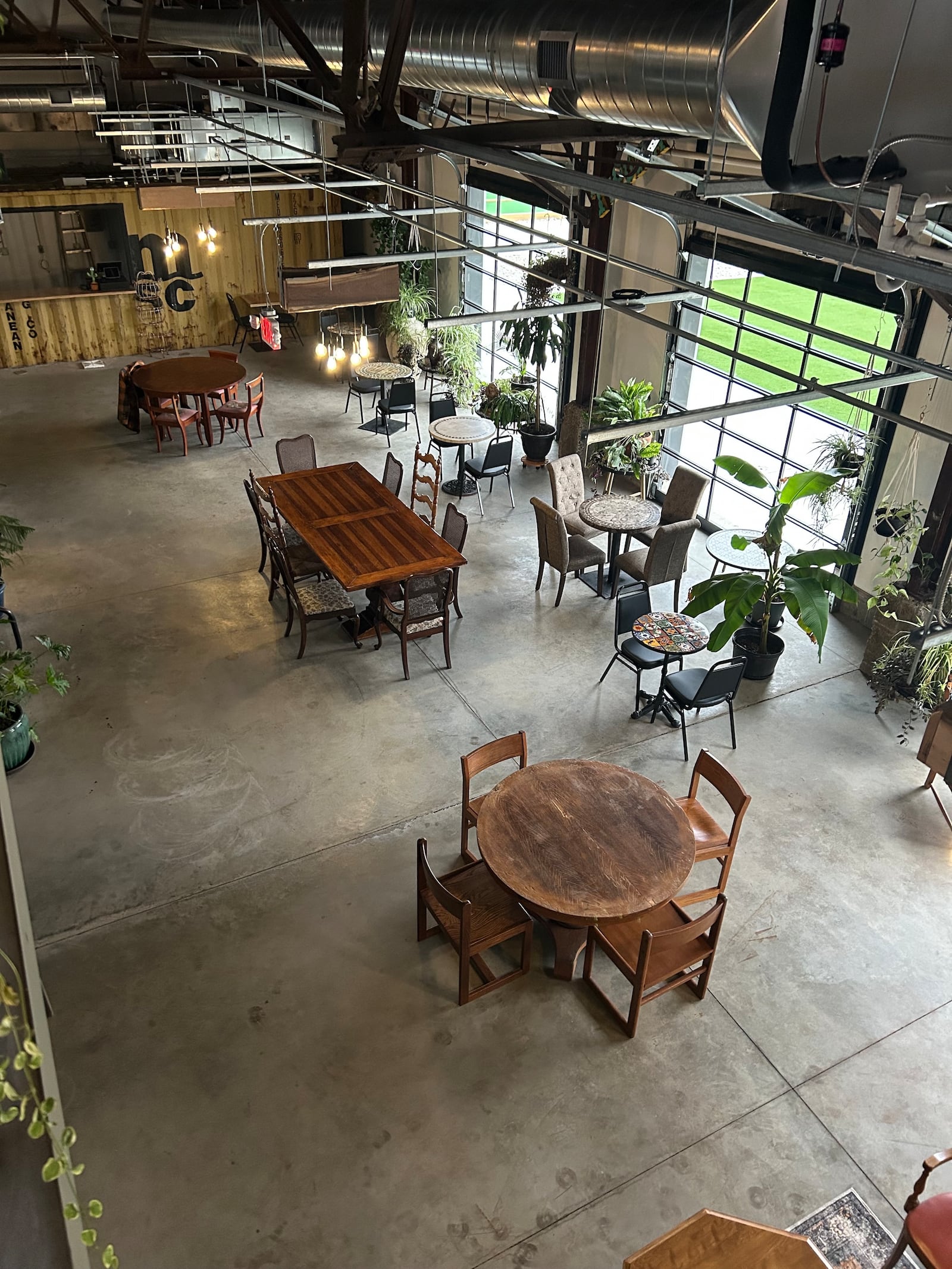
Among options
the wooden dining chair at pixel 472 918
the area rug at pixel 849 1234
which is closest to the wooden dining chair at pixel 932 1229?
→ the area rug at pixel 849 1234

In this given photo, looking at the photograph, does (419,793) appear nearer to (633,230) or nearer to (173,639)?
(173,639)

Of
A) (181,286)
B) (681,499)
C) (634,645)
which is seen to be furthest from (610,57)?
(181,286)

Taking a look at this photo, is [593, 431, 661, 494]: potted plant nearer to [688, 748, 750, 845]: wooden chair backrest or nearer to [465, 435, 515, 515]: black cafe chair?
[465, 435, 515, 515]: black cafe chair

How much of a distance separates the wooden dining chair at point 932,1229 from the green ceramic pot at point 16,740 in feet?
19.3

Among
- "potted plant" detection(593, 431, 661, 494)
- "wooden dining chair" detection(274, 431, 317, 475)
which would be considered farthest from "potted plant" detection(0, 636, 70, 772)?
"potted plant" detection(593, 431, 661, 494)

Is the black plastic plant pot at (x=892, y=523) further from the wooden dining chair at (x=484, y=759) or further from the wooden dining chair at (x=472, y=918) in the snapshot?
the wooden dining chair at (x=472, y=918)

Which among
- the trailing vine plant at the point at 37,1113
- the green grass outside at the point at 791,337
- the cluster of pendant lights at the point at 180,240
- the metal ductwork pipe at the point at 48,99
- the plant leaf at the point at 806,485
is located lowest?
the green grass outside at the point at 791,337

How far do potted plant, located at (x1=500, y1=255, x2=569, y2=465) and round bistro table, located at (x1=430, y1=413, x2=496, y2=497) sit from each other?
2.66 feet

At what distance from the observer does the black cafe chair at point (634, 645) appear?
7.14 m

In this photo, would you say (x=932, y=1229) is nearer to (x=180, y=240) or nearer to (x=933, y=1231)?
(x=933, y=1231)

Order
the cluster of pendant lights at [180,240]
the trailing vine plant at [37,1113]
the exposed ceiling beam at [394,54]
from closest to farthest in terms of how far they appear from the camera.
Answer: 1. the trailing vine plant at [37,1113]
2. the exposed ceiling beam at [394,54]
3. the cluster of pendant lights at [180,240]

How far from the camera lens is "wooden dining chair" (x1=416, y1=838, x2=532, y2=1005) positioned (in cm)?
483

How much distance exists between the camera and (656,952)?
488cm

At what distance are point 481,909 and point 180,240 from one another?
1277cm
